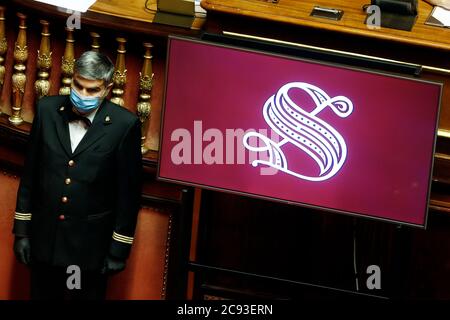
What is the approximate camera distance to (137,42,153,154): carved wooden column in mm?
5445

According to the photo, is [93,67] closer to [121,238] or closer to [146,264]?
[121,238]

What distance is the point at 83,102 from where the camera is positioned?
16.4 feet

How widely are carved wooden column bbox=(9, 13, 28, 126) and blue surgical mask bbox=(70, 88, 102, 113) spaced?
0.67 metres

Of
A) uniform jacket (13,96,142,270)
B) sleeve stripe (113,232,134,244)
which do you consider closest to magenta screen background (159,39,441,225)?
uniform jacket (13,96,142,270)

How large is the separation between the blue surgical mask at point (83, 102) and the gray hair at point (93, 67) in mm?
75

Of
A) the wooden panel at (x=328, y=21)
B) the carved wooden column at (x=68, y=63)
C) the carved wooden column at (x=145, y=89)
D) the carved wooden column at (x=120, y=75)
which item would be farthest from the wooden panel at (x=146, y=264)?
the wooden panel at (x=328, y=21)

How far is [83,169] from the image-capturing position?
5148 millimetres

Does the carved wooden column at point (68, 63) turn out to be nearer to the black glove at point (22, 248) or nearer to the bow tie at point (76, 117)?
the bow tie at point (76, 117)

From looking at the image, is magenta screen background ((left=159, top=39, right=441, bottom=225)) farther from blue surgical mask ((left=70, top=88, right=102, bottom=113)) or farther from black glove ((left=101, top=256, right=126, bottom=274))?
black glove ((left=101, top=256, right=126, bottom=274))

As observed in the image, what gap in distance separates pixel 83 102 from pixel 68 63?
577 mm

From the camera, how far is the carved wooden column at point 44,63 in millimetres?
5555
